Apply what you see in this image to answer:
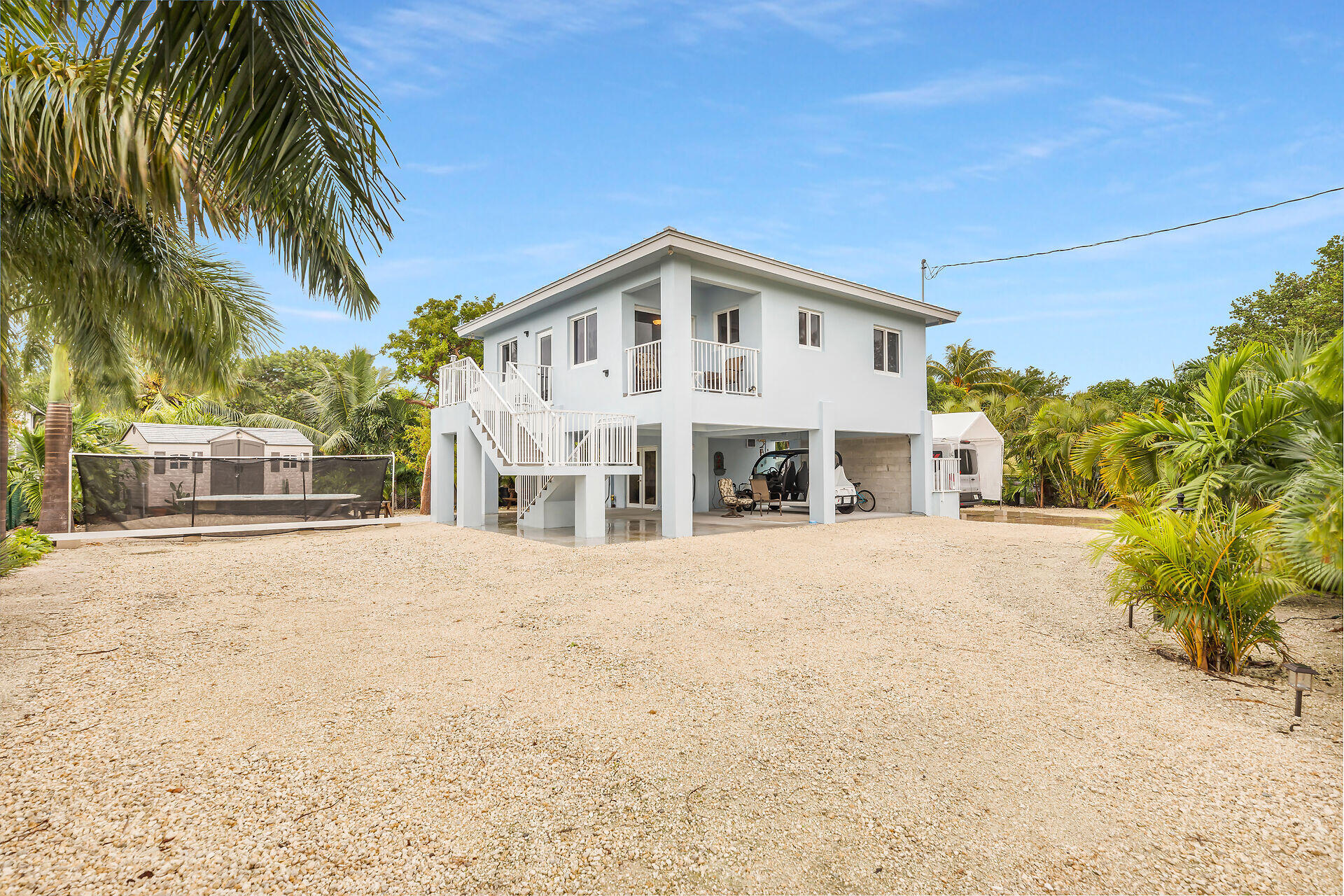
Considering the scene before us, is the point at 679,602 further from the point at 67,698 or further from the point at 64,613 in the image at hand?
the point at 64,613

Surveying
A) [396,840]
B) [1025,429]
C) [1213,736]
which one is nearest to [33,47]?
[396,840]

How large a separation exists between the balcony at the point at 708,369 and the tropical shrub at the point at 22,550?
997 cm

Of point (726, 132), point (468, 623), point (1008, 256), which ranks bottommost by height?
point (468, 623)

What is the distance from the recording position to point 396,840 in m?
2.45

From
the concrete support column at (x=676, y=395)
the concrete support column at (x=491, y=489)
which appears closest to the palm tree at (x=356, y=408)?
the concrete support column at (x=491, y=489)

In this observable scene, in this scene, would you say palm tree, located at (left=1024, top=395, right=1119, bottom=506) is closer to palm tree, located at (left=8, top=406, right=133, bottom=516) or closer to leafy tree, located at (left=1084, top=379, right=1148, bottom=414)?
leafy tree, located at (left=1084, top=379, right=1148, bottom=414)

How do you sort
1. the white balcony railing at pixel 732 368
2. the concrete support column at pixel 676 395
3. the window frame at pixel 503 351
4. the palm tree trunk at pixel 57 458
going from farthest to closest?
the window frame at pixel 503 351 → the white balcony railing at pixel 732 368 → the palm tree trunk at pixel 57 458 → the concrete support column at pixel 676 395

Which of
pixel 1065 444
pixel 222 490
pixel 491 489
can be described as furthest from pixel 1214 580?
pixel 1065 444

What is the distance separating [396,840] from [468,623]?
3636 millimetres

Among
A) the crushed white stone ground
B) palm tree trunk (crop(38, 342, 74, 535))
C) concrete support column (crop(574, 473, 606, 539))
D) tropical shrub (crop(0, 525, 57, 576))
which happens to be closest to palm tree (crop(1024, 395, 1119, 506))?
the crushed white stone ground

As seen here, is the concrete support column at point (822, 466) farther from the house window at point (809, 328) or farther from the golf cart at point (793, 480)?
the golf cart at point (793, 480)

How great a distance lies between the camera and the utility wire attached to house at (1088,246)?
1174cm

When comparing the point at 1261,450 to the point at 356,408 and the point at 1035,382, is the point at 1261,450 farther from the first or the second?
the point at 1035,382

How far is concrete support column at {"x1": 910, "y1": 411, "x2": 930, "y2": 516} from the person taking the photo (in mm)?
17828
